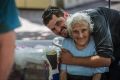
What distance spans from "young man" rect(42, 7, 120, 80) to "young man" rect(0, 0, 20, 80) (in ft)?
4.48

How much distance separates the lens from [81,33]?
A: 9.55ft

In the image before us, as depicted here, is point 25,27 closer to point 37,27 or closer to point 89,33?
point 37,27

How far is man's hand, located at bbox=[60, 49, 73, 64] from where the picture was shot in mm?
3052

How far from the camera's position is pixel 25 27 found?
8125mm

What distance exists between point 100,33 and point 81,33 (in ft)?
0.47

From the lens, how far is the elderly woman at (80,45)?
292 centimetres

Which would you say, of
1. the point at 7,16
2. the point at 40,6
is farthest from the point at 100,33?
the point at 40,6

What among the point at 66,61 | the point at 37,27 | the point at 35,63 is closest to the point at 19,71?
the point at 35,63

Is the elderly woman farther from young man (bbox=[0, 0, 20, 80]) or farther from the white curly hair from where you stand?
young man (bbox=[0, 0, 20, 80])

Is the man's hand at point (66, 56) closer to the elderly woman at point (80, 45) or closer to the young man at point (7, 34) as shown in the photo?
the elderly woman at point (80, 45)

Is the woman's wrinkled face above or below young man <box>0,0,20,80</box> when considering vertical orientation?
below

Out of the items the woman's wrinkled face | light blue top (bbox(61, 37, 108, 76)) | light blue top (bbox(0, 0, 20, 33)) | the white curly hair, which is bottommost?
light blue top (bbox(61, 37, 108, 76))

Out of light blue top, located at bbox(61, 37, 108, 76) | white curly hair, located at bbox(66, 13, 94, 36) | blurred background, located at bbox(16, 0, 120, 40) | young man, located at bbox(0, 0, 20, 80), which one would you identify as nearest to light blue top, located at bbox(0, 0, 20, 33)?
young man, located at bbox(0, 0, 20, 80)

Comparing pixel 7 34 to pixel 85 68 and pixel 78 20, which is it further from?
pixel 85 68
